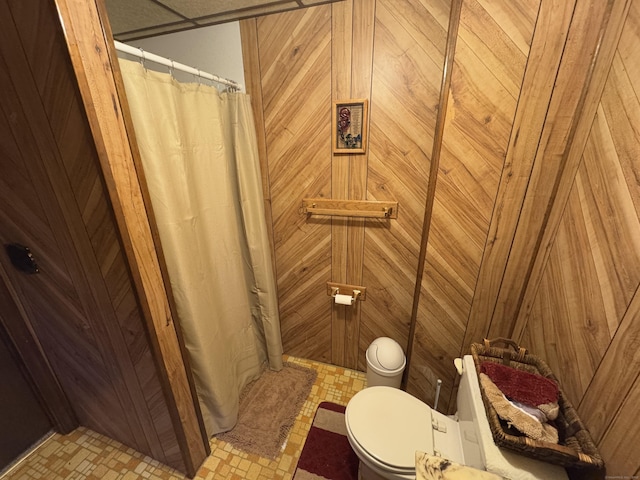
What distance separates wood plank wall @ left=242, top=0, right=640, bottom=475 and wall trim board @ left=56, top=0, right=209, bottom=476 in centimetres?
84

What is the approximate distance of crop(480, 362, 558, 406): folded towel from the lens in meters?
0.87

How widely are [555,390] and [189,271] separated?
1518mm

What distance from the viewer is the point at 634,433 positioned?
652 mm

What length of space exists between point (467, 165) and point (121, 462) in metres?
2.40

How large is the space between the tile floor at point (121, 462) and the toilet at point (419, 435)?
1.50 ft

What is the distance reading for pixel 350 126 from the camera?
141cm

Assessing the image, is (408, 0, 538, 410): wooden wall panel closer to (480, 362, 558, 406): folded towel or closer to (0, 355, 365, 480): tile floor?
(480, 362, 558, 406): folded towel

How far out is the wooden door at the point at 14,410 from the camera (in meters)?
1.34

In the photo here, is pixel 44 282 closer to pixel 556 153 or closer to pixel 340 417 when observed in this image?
pixel 340 417

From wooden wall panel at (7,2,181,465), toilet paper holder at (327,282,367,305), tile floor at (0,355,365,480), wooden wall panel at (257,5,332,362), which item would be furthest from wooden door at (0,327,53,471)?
toilet paper holder at (327,282,367,305)

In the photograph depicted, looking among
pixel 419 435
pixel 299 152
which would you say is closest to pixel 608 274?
pixel 419 435

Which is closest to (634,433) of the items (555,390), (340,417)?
(555,390)

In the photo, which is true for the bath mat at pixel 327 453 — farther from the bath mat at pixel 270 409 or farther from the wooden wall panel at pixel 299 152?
the wooden wall panel at pixel 299 152

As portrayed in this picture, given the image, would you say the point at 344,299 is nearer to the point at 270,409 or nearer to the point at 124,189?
the point at 270,409
